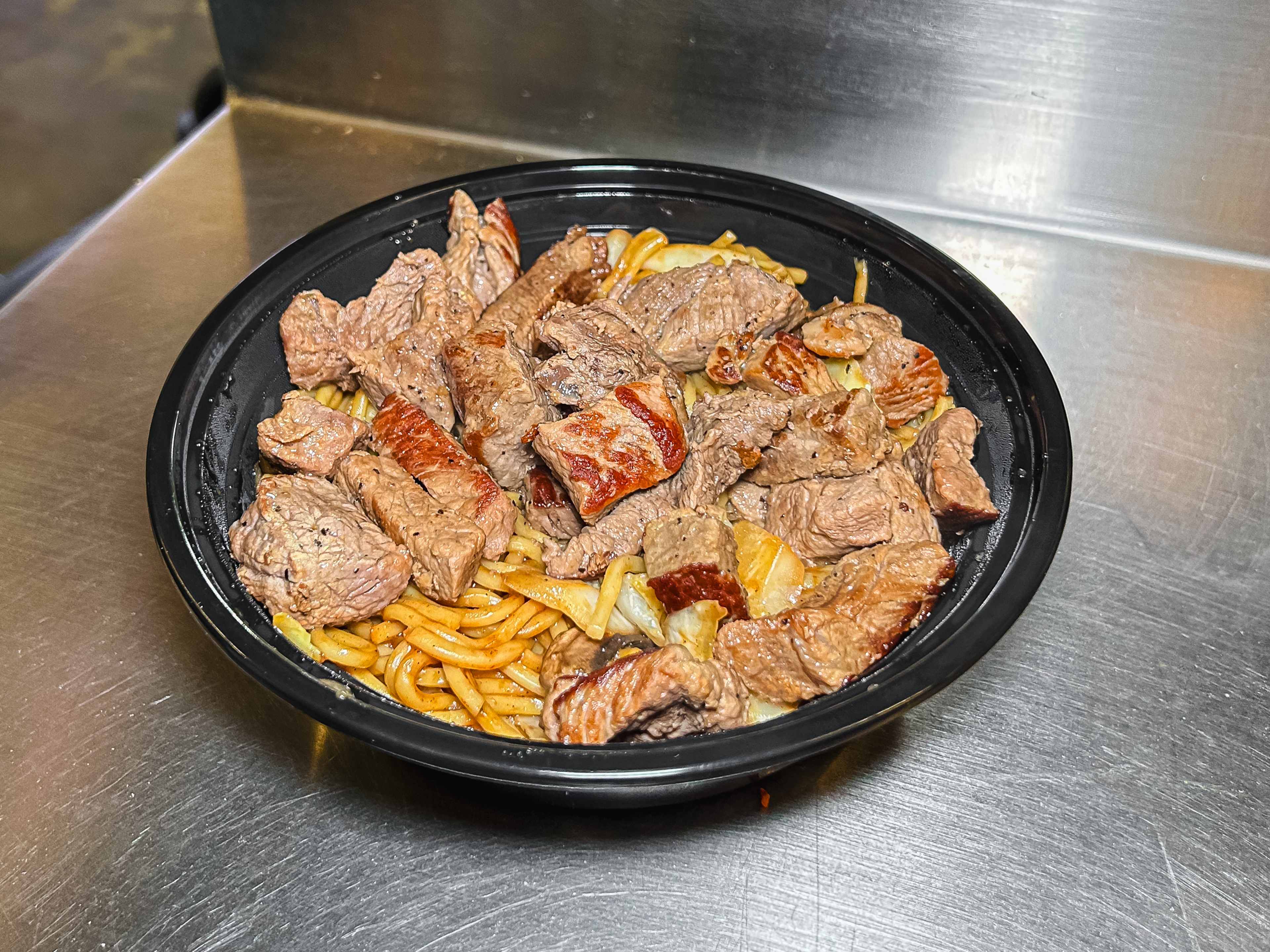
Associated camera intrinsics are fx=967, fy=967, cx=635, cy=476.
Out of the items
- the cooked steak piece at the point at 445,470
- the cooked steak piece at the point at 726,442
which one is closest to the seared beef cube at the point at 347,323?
the cooked steak piece at the point at 445,470

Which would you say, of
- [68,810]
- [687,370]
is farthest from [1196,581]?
[68,810]

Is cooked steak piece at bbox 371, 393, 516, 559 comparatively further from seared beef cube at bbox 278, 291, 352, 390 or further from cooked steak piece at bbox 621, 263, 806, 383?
cooked steak piece at bbox 621, 263, 806, 383

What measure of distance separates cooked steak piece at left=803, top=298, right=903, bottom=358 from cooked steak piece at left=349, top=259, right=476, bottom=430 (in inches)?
38.2

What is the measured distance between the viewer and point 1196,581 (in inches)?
111

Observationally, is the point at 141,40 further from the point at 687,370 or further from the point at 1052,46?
the point at 1052,46

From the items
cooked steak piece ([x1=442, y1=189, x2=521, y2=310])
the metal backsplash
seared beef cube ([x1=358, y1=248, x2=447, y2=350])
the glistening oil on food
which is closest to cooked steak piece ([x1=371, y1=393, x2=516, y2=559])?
the glistening oil on food

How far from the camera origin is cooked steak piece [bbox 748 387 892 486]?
7.79 ft

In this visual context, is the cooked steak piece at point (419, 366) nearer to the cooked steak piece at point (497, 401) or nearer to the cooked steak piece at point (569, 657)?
the cooked steak piece at point (497, 401)

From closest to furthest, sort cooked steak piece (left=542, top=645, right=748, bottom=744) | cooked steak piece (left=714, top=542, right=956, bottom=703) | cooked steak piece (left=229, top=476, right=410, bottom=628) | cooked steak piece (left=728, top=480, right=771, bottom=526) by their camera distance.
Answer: cooked steak piece (left=542, top=645, right=748, bottom=744), cooked steak piece (left=714, top=542, right=956, bottom=703), cooked steak piece (left=229, top=476, right=410, bottom=628), cooked steak piece (left=728, top=480, right=771, bottom=526)

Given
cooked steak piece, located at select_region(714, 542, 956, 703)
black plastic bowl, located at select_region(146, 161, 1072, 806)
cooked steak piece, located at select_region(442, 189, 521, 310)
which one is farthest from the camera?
cooked steak piece, located at select_region(442, 189, 521, 310)

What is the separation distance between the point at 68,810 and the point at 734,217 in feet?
7.93

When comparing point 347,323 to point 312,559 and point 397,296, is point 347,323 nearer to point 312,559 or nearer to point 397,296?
point 397,296

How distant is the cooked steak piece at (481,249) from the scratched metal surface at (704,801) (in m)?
1.24

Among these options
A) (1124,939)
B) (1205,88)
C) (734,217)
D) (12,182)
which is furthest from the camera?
(12,182)
